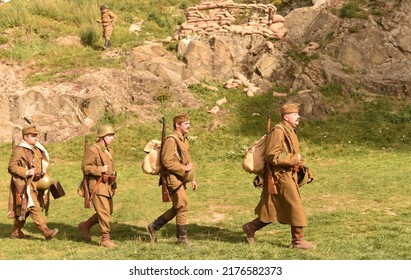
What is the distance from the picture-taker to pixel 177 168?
7812 mm

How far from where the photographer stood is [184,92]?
71.0ft

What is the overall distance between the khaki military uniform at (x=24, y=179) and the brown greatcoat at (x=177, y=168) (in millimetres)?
2476

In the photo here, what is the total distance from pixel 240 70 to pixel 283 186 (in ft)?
55.7

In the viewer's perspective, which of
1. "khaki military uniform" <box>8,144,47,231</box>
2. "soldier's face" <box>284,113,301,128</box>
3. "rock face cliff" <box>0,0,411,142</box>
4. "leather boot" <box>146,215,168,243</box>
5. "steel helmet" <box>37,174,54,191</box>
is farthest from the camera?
"rock face cliff" <box>0,0,411,142</box>

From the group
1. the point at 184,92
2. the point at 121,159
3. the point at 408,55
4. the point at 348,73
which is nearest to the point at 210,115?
the point at 184,92

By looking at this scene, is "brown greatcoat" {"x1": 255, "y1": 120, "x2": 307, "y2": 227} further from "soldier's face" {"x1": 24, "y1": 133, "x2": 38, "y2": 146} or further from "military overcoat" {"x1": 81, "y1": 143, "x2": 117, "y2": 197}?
"soldier's face" {"x1": 24, "y1": 133, "x2": 38, "y2": 146}

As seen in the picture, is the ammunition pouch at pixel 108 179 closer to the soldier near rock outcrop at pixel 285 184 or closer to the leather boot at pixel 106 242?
the leather boot at pixel 106 242

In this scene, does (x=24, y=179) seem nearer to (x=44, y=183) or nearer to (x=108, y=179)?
(x=44, y=183)

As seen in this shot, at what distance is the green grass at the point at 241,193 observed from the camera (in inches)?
299

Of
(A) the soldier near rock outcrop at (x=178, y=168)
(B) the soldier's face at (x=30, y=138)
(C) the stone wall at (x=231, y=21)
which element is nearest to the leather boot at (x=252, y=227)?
(A) the soldier near rock outcrop at (x=178, y=168)

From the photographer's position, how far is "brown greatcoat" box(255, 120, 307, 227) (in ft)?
24.3

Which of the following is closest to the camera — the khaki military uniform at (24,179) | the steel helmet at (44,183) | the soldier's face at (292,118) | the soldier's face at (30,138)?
the soldier's face at (292,118)

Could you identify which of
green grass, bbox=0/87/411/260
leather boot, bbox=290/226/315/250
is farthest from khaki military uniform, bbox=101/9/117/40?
leather boot, bbox=290/226/315/250

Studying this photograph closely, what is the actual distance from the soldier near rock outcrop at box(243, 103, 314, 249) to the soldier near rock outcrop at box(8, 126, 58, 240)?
381 cm
